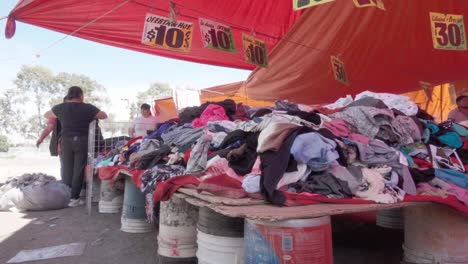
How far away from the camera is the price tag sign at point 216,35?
7.08m

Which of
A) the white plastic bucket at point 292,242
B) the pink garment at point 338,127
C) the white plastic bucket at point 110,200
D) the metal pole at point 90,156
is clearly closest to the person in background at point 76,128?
the metal pole at point 90,156

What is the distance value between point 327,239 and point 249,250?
423mm

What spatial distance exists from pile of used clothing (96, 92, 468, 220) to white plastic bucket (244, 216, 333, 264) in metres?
0.23

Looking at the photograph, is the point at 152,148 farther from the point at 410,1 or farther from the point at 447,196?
the point at 410,1

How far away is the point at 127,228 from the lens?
4594 mm

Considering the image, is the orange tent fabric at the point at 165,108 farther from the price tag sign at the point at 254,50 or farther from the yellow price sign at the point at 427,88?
the yellow price sign at the point at 427,88

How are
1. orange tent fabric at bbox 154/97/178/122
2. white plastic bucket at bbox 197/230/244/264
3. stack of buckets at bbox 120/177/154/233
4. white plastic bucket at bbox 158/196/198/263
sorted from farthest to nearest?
orange tent fabric at bbox 154/97/178/122
stack of buckets at bbox 120/177/154/233
white plastic bucket at bbox 158/196/198/263
white plastic bucket at bbox 197/230/244/264

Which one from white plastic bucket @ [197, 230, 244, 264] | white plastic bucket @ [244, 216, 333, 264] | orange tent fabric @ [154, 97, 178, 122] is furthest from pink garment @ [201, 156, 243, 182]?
orange tent fabric @ [154, 97, 178, 122]

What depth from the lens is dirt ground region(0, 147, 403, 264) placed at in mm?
3711

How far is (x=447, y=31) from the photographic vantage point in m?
6.09

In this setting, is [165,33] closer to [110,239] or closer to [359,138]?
[110,239]

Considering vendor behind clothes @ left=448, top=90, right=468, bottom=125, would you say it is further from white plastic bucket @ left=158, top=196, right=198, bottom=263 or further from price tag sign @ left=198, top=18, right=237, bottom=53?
white plastic bucket @ left=158, top=196, right=198, bottom=263

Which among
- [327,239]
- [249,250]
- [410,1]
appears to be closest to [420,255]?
[327,239]

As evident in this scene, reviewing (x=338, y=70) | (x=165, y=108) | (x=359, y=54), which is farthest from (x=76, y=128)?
(x=359, y=54)
